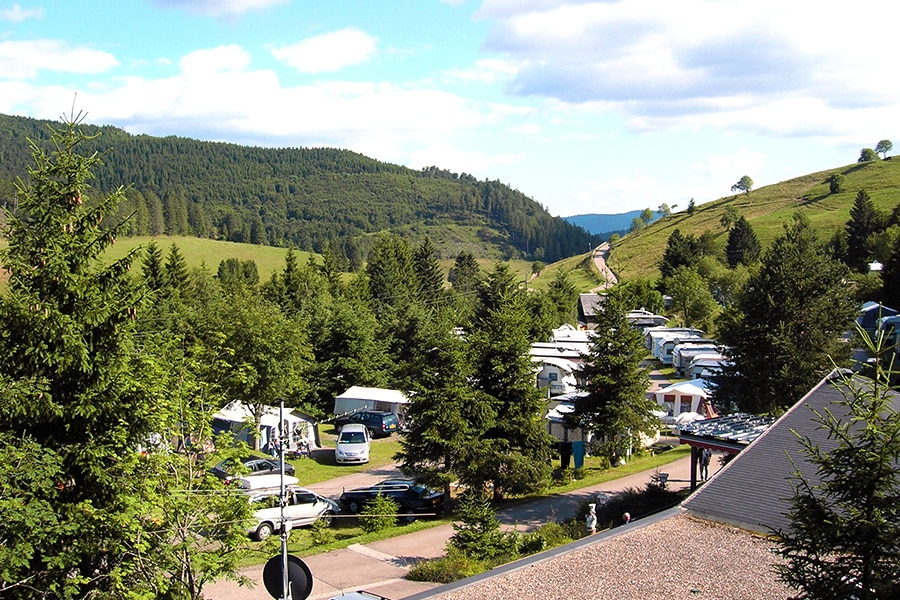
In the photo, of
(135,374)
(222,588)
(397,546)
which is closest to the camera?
(135,374)

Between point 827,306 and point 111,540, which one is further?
point 827,306

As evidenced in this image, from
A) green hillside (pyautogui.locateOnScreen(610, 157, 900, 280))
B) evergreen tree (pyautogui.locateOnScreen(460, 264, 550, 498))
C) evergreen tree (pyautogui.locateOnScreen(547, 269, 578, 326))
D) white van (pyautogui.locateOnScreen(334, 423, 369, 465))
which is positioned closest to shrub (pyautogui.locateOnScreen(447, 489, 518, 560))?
evergreen tree (pyautogui.locateOnScreen(460, 264, 550, 498))

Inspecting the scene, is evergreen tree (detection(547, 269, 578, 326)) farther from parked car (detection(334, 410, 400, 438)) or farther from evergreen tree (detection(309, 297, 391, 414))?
parked car (detection(334, 410, 400, 438))

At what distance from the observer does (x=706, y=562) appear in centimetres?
1338

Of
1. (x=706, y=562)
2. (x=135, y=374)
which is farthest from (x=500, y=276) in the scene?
(x=135, y=374)

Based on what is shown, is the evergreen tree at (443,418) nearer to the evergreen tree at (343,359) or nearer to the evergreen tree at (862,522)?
the evergreen tree at (862,522)

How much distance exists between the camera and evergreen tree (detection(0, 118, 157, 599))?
895 centimetres

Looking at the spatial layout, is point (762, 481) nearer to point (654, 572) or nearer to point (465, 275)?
point (654, 572)

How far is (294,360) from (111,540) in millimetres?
22325

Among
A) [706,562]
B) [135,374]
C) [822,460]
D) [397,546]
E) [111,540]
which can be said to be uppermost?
[135,374]

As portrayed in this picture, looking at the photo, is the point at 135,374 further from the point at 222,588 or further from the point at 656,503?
the point at 656,503

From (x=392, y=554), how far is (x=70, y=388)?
37.3 feet

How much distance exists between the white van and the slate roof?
15874mm

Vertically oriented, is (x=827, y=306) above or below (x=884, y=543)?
above
